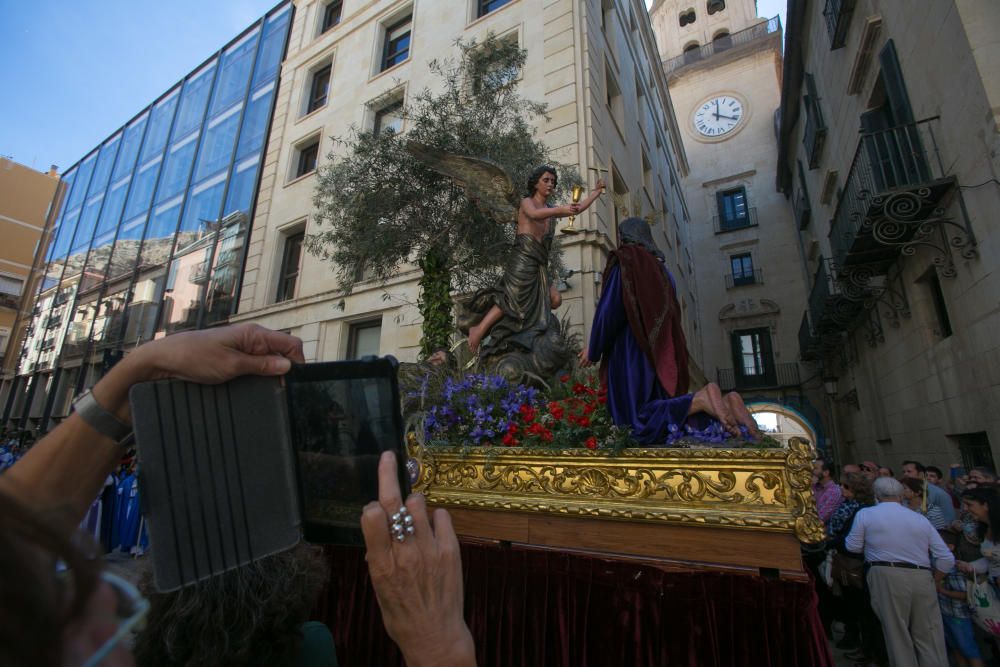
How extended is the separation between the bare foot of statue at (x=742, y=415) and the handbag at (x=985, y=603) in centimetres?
313

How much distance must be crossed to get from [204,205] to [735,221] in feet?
75.4

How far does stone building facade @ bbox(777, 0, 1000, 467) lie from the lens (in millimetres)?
5656

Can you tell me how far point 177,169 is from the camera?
2028 cm

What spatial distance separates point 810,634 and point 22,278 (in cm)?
4268

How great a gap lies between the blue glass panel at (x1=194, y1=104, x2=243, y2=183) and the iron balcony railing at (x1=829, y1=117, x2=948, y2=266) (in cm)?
1894

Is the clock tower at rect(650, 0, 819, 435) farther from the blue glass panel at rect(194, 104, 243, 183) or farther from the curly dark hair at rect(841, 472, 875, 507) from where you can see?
the blue glass panel at rect(194, 104, 243, 183)

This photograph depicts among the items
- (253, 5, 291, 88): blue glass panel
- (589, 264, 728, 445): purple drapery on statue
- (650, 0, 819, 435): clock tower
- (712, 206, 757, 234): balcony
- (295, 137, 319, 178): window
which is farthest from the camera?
(712, 206, 757, 234): balcony

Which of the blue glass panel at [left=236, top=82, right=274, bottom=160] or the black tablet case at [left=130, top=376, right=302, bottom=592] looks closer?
the black tablet case at [left=130, top=376, right=302, bottom=592]

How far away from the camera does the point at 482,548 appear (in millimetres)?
2490

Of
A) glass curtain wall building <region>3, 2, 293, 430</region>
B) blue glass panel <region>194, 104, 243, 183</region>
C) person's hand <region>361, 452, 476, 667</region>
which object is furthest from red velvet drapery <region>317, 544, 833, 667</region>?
blue glass panel <region>194, 104, 243, 183</region>

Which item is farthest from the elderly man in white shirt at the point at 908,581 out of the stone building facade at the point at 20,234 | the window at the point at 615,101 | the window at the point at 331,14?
the stone building facade at the point at 20,234

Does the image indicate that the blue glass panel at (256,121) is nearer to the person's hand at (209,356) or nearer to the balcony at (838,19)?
the balcony at (838,19)

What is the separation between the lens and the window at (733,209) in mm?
22953

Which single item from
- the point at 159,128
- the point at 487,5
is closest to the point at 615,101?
the point at 487,5
